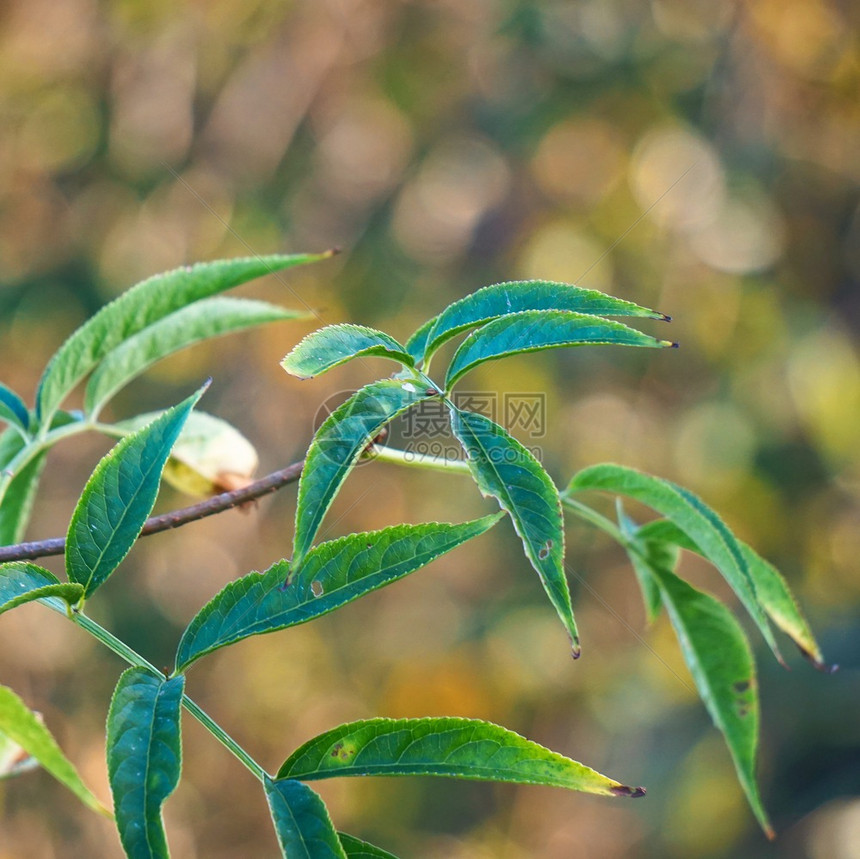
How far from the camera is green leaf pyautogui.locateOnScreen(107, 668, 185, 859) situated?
43 centimetres

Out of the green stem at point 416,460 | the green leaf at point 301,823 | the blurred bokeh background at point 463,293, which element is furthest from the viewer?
the blurred bokeh background at point 463,293

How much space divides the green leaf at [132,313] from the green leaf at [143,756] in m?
0.31

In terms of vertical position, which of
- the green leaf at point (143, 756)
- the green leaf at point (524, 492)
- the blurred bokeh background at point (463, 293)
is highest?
the green leaf at point (524, 492)

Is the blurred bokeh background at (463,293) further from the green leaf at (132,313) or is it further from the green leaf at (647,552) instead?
the green leaf at (132,313)

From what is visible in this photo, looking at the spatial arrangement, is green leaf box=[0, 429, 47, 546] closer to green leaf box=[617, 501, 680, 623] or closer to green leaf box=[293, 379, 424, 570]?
green leaf box=[293, 379, 424, 570]

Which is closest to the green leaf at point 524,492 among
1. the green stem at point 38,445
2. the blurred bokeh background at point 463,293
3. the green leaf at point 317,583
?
the green leaf at point 317,583

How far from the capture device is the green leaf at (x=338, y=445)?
1.46ft

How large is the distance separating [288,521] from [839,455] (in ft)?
5.15

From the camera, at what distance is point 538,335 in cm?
51

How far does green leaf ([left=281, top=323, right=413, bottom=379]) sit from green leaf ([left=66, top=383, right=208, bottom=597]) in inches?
3.0

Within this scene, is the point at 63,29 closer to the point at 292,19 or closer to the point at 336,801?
the point at 292,19

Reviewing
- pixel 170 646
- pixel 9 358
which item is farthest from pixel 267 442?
pixel 9 358

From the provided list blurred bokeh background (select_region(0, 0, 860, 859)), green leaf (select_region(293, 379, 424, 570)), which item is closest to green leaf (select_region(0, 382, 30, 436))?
green leaf (select_region(293, 379, 424, 570))

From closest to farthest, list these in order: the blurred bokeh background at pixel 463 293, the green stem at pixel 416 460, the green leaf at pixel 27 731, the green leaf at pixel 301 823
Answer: the green leaf at pixel 27 731
the green leaf at pixel 301 823
the green stem at pixel 416 460
the blurred bokeh background at pixel 463 293
